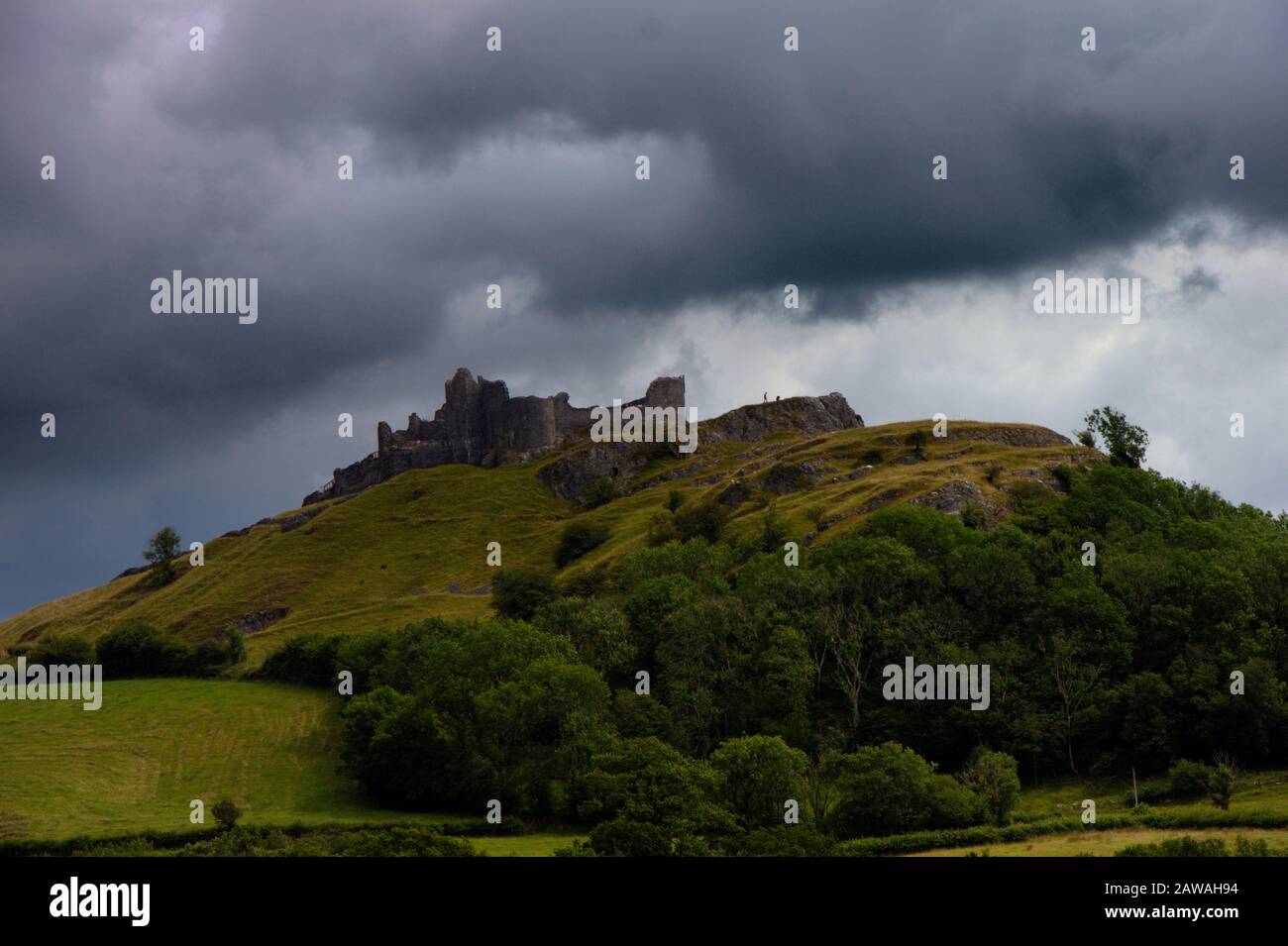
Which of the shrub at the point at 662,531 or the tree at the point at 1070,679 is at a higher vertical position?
the shrub at the point at 662,531

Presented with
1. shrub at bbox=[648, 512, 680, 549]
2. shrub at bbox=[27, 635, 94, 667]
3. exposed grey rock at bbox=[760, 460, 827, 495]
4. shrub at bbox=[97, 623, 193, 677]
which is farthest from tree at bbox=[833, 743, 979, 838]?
shrub at bbox=[27, 635, 94, 667]

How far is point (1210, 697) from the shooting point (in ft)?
264

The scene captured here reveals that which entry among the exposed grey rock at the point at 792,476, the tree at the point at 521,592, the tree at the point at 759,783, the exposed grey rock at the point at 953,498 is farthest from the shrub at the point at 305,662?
the tree at the point at 759,783

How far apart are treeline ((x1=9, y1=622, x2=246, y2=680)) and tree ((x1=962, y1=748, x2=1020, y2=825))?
90.0 meters

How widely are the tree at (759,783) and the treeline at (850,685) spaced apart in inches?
4.7

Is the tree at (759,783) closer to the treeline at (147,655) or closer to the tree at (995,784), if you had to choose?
the tree at (995,784)

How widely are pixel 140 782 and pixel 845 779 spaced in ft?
180

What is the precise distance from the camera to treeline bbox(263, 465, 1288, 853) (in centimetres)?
6912

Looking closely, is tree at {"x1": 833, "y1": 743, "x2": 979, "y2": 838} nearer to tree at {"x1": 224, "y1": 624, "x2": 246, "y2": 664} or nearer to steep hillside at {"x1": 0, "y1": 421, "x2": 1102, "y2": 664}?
steep hillside at {"x1": 0, "y1": 421, "x2": 1102, "y2": 664}

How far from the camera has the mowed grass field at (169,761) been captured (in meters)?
83.2

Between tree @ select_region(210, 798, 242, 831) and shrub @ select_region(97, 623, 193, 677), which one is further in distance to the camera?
shrub @ select_region(97, 623, 193, 677)

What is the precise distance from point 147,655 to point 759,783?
9388 cm
